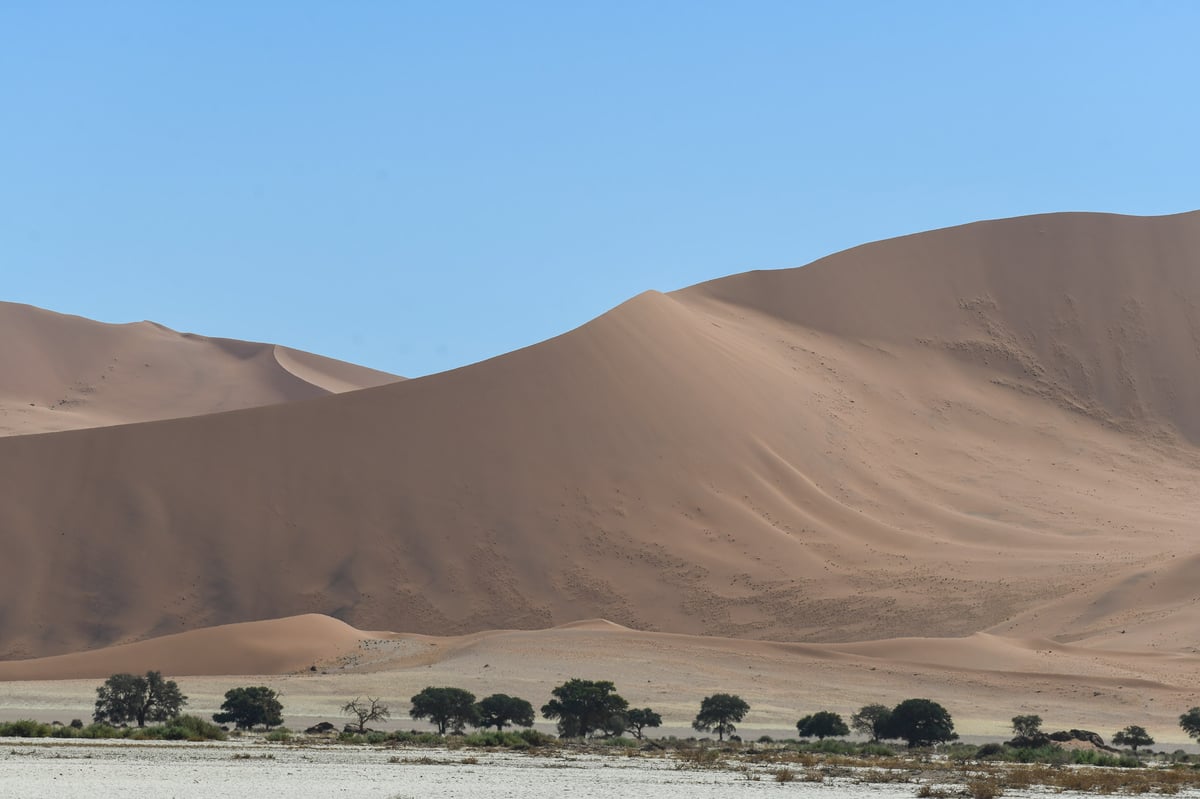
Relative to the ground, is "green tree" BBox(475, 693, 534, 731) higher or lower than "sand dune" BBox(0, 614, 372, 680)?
lower

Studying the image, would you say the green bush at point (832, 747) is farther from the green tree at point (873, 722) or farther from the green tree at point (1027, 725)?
the green tree at point (1027, 725)

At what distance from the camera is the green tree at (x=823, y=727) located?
141 ft

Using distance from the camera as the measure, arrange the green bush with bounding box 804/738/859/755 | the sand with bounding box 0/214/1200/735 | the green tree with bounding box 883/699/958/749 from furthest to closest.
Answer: the sand with bounding box 0/214/1200/735, the green tree with bounding box 883/699/958/749, the green bush with bounding box 804/738/859/755

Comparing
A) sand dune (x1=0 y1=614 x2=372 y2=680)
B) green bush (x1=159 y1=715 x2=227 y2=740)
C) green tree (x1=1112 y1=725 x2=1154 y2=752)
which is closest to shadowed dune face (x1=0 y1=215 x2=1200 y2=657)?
Result: sand dune (x1=0 y1=614 x2=372 y2=680)

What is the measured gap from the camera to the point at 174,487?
272ft

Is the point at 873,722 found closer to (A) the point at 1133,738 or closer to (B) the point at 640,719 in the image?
(B) the point at 640,719

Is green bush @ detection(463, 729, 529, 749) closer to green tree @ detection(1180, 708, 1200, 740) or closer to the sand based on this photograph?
the sand

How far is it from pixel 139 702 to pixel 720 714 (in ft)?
51.9

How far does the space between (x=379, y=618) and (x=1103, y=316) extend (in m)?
56.0

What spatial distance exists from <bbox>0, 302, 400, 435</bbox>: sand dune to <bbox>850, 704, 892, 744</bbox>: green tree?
10095 centimetres

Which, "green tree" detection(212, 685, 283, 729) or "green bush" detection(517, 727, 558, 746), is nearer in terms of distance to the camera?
"green bush" detection(517, 727, 558, 746)

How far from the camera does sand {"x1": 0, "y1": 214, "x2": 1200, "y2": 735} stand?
62344 mm

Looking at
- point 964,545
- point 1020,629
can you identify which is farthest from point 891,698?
point 964,545

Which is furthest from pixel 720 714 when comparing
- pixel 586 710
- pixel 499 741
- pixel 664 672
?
pixel 664 672
